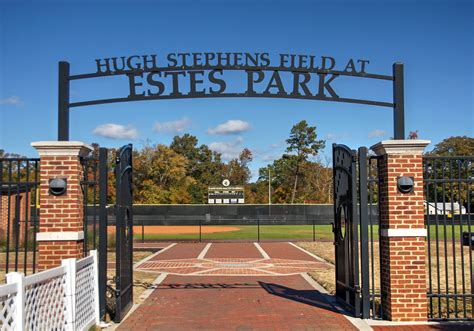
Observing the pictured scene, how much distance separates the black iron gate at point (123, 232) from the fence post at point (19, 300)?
3.08m

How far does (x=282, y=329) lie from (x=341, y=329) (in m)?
A: 0.84

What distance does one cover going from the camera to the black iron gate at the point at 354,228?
7.90m

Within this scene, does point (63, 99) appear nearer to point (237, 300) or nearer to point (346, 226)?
point (237, 300)

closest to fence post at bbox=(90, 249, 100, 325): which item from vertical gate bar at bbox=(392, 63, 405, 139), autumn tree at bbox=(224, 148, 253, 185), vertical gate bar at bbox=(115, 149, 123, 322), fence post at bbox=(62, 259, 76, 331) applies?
vertical gate bar at bbox=(115, 149, 123, 322)

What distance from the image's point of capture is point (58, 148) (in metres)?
7.82

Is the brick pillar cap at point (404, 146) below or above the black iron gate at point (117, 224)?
above

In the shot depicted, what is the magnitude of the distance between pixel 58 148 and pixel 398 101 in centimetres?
554

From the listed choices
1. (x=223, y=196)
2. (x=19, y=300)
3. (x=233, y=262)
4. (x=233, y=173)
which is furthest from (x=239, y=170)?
(x=19, y=300)

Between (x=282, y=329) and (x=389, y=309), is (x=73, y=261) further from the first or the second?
(x=389, y=309)

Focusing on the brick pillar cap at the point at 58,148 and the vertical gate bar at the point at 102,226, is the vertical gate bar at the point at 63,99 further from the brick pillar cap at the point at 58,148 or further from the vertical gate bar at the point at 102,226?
the vertical gate bar at the point at 102,226

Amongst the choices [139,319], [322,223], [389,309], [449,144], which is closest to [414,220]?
[389,309]

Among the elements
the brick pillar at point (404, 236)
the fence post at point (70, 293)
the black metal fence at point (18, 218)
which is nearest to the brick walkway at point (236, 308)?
the brick pillar at point (404, 236)

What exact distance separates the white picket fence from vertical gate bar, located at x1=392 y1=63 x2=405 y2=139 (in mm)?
5253

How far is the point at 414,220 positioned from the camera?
309 inches
